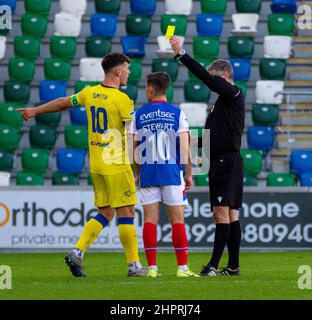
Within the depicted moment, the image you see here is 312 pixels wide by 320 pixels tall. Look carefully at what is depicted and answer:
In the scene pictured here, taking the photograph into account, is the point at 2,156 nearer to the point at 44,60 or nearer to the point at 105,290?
the point at 44,60

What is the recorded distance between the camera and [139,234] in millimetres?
14602

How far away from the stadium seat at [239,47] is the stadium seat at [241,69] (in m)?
0.49

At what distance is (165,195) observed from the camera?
9.25 m

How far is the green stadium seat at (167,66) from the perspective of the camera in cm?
1772

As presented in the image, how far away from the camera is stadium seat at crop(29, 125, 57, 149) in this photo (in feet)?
55.9

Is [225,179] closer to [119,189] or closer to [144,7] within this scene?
[119,189]

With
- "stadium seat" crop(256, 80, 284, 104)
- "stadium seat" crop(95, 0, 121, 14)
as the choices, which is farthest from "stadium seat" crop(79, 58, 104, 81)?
"stadium seat" crop(256, 80, 284, 104)

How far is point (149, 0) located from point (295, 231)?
20.1 ft

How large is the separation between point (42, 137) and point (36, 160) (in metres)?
0.61

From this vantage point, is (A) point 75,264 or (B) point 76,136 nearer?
(A) point 75,264

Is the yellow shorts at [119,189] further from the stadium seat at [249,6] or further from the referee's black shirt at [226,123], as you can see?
the stadium seat at [249,6]

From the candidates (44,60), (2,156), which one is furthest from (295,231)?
(44,60)


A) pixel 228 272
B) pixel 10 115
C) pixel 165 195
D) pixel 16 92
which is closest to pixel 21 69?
pixel 16 92

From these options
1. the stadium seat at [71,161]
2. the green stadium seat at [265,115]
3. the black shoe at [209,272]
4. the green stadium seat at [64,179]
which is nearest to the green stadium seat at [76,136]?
the stadium seat at [71,161]
